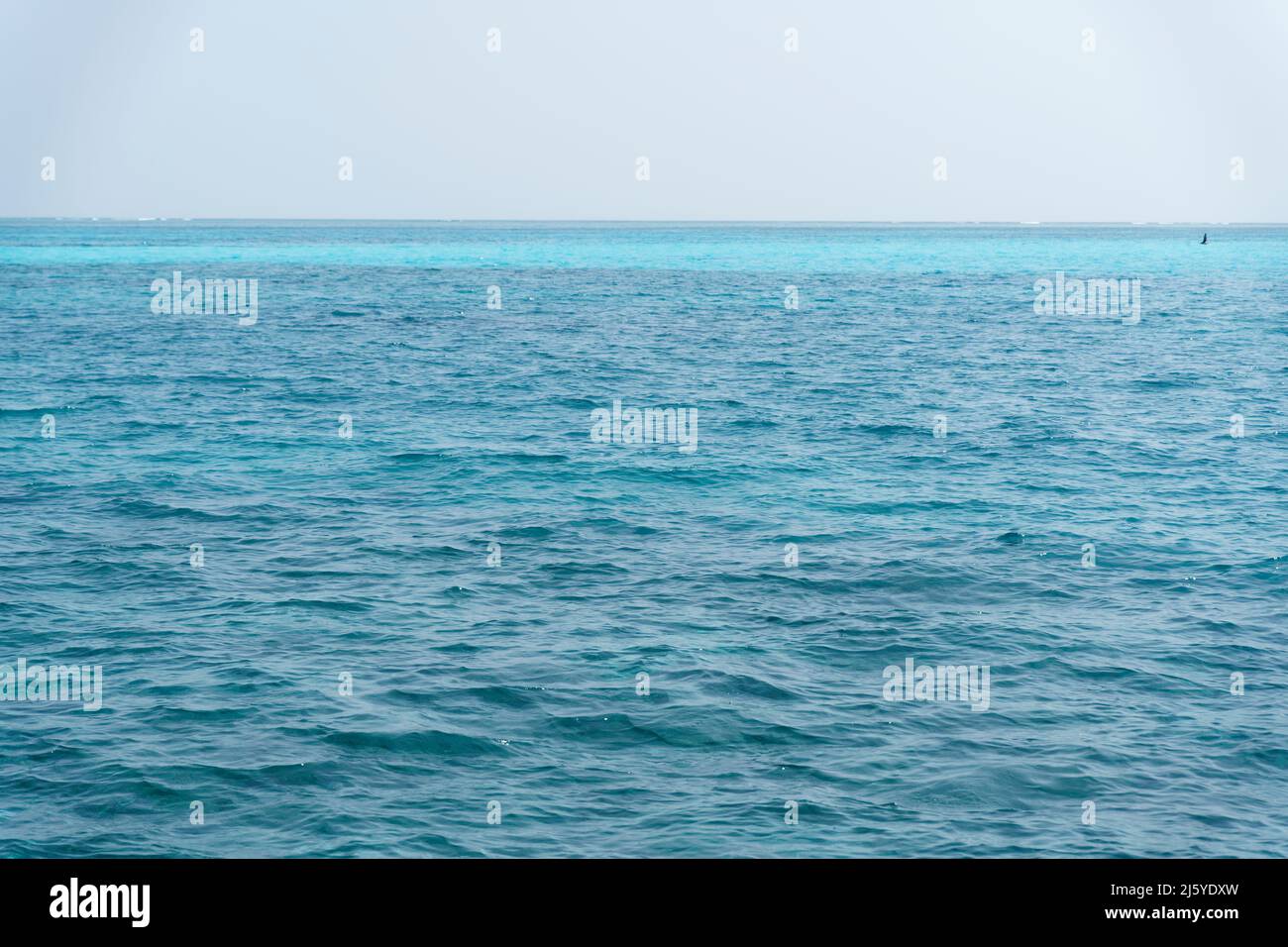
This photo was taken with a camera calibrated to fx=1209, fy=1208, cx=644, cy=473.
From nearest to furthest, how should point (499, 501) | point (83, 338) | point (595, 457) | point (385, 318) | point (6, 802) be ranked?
point (6, 802) < point (499, 501) < point (595, 457) < point (83, 338) < point (385, 318)

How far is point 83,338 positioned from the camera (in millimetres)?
67375

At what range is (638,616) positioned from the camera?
20.7m

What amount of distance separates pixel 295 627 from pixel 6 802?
6.31 metres

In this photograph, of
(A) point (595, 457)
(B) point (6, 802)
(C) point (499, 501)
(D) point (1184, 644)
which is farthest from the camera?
(A) point (595, 457)

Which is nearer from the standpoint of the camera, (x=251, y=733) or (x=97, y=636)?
(x=251, y=733)

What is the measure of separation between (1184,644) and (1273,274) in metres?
147

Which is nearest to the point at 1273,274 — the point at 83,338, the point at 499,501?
the point at 83,338

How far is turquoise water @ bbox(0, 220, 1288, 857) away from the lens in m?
13.9

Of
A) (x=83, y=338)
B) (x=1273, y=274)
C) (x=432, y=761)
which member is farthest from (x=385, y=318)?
(x=1273, y=274)

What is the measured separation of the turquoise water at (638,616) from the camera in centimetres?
1395
